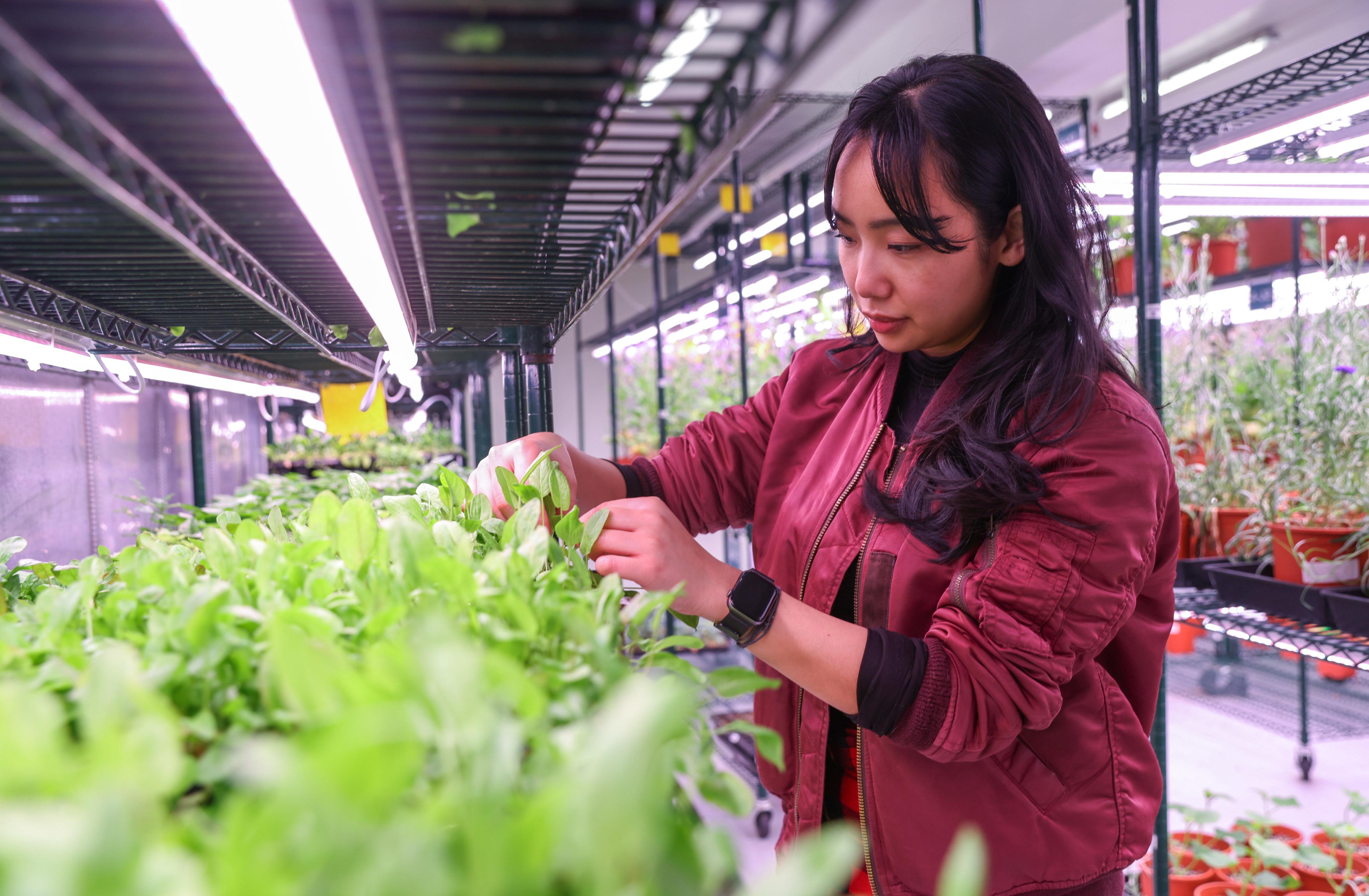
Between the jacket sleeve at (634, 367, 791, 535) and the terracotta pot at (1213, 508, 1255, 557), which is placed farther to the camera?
the terracotta pot at (1213, 508, 1255, 557)

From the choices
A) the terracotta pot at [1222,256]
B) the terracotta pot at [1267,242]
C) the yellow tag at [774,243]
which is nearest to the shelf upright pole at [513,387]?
the yellow tag at [774,243]

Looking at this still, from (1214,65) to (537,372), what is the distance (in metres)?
3.96

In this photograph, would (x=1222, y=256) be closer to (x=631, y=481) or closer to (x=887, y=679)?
(x=631, y=481)

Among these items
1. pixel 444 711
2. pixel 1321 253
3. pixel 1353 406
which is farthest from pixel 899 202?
pixel 1321 253

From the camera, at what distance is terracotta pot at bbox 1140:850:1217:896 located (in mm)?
1808

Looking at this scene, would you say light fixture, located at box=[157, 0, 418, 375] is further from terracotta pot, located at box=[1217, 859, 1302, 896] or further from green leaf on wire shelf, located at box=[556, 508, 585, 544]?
terracotta pot, located at box=[1217, 859, 1302, 896]

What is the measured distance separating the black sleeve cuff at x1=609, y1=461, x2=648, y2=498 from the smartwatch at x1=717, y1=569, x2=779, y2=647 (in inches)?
18.6

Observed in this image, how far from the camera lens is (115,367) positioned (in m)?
1.44

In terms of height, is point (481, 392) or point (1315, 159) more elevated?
point (1315, 159)

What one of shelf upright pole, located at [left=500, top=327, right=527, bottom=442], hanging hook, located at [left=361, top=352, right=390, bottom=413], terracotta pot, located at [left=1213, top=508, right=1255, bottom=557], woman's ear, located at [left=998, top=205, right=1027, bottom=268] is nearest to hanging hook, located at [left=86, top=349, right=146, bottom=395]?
hanging hook, located at [left=361, top=352, right=390, bottom=413]

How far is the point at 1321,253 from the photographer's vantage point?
2.78m

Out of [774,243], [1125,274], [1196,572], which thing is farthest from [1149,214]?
[774,243]

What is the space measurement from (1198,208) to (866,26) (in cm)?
232

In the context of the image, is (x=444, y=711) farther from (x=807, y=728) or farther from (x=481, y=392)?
(x=481, y=392)
